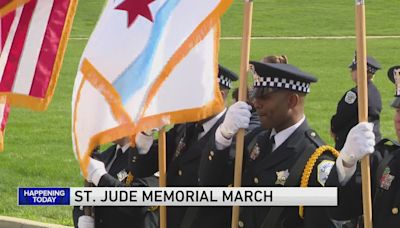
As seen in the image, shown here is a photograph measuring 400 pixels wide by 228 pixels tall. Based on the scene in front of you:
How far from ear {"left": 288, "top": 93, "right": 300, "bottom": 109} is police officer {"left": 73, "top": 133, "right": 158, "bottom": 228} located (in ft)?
3.72

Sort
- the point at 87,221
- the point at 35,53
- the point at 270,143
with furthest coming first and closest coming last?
the point at 87,221 < the point at 35,53 < the point at 270,143

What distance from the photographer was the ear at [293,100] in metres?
5.48

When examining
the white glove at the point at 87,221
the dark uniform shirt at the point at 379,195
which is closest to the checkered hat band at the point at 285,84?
the dark uniform shirt at the point at 379,195

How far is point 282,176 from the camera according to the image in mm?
5391

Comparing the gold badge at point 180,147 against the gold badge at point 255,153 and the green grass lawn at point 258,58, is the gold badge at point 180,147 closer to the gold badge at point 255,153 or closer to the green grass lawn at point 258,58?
the gold badge at point 255,153

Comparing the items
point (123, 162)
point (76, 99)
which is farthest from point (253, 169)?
point (123, 162)

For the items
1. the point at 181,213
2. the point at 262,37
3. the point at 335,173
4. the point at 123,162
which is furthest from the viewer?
the point at 262,37

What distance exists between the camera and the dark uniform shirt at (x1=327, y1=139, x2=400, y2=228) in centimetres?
489

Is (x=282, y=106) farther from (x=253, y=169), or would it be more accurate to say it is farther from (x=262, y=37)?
(x=262, y=37)

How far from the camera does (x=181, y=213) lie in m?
6.06

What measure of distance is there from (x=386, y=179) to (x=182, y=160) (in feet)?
5.06

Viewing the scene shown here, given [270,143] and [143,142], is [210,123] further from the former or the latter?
[270,143]

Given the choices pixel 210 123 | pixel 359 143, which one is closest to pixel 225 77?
pixel 210 123

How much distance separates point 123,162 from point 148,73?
4.43 ft
